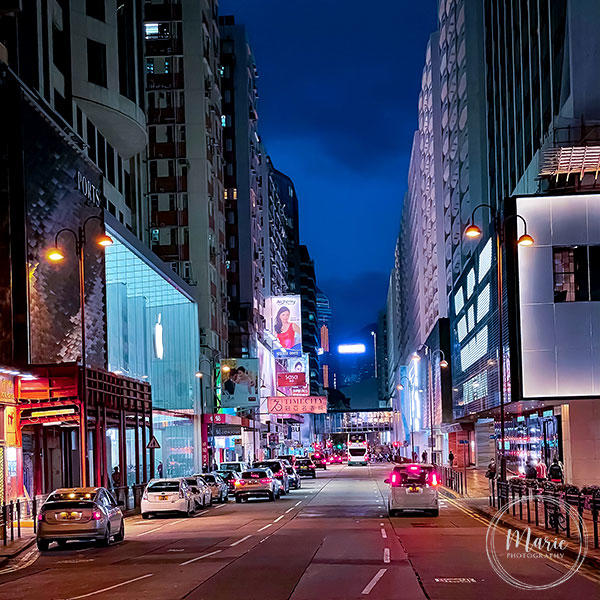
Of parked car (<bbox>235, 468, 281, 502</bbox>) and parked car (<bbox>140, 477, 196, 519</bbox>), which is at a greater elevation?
parked car (<bbox>140, 477, 196, 519</bbox>)

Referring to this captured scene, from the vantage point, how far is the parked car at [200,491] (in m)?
43.6

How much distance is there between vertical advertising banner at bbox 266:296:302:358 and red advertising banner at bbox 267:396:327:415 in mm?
39526

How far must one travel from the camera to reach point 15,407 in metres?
38.4

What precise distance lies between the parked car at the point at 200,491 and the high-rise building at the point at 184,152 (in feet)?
138

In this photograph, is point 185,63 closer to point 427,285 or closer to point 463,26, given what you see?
point 463,26

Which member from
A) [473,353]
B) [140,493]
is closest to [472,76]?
[473,353]

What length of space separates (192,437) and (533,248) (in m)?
41.2

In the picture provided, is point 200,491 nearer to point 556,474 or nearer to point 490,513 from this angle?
point 490,513

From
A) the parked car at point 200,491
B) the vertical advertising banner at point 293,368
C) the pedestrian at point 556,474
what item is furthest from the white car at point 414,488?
the vertical advertising banner at point 293,368

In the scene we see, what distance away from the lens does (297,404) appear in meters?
95.2

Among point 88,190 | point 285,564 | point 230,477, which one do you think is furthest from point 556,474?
point 285,564

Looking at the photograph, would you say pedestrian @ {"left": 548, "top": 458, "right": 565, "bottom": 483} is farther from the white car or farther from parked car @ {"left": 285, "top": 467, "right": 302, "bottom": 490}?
parked car @ {"left": 285, "top": 467, "right": 302, "bottom": 490}

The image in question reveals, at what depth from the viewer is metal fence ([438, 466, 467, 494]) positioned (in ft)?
171

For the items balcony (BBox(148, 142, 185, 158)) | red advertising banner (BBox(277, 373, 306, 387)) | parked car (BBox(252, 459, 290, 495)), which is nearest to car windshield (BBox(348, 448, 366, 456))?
red advertising banner (BBox(277, 373, 306, 387))
